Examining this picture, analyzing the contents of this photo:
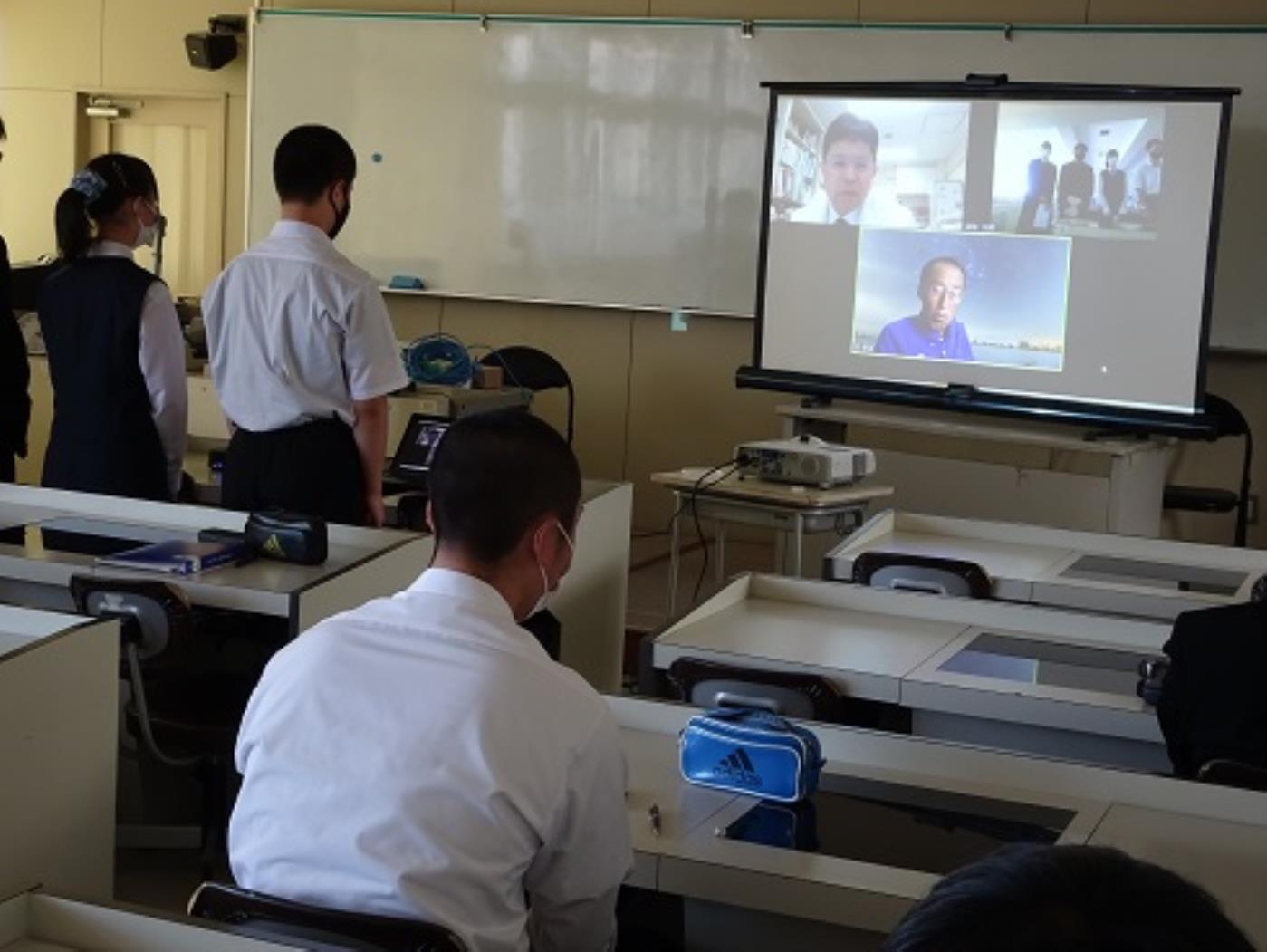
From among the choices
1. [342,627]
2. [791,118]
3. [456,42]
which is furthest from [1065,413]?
[342,627]

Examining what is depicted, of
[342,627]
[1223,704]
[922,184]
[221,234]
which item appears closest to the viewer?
[342,627]

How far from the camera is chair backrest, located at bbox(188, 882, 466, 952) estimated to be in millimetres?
1899

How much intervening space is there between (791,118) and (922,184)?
0.60 m

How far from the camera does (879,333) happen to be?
7.10 meters

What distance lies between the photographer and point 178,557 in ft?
12.2

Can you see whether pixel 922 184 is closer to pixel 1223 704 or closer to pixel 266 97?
pixel 266 97

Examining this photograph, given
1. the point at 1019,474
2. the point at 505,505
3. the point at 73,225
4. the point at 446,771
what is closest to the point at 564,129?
the point at 1019,474

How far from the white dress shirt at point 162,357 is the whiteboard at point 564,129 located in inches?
150

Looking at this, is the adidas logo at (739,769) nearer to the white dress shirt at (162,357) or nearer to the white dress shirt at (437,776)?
→ the white dress shirt at (437,776)

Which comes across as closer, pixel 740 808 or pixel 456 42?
pixel 740 808

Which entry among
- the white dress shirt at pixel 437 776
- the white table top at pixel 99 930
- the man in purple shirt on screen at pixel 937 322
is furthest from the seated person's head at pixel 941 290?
the white table top at pixel 99 930

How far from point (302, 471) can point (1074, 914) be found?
356 cm

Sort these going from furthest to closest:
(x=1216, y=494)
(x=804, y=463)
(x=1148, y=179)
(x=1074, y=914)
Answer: (x=1216, y=494), (x=1148, y=179), (x=804, y=463), (x=1074, y=914)

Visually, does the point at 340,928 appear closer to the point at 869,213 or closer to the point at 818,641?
the point at 818,641
